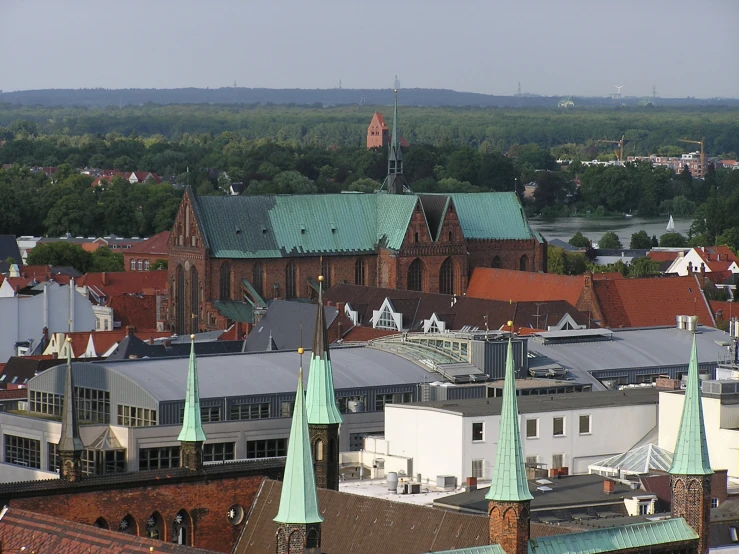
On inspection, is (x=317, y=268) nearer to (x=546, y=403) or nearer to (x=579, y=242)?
(x=546, y=403)

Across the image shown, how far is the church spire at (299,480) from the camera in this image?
138 ft

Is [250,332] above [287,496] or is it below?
below

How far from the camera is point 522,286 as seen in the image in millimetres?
114625

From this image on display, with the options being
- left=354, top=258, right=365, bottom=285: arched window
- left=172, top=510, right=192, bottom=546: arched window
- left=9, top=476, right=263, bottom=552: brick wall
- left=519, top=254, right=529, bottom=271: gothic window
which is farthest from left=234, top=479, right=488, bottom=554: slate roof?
left=519, top=254, right=529, bottom=271: gothic window

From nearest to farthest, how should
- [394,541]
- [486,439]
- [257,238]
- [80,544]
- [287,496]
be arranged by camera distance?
[287,496] < [80,544] < [394,541] < [486,439] < [257,238]

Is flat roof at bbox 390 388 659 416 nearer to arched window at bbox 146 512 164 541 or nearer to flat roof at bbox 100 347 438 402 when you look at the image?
flat roof at bbox 100 347 438 402

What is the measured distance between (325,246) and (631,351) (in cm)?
3623

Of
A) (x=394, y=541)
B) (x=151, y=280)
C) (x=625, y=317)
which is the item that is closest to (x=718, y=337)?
(x=625, y=317)

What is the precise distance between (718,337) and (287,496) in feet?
172

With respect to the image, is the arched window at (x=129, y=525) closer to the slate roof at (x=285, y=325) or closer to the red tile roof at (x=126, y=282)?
the slate roof at (x=285, y=325)

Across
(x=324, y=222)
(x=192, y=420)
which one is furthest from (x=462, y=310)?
(x=192, y=420)

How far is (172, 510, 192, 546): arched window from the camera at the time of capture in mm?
56062

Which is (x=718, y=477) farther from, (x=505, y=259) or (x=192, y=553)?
(x=505, y=259)

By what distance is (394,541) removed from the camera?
50.9 meters
